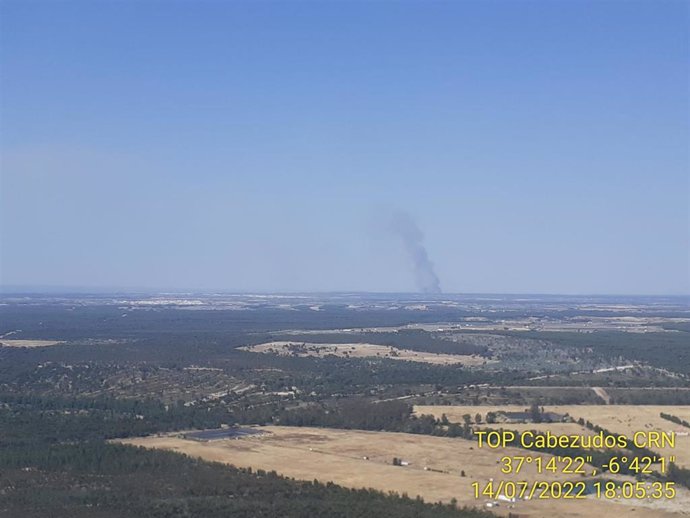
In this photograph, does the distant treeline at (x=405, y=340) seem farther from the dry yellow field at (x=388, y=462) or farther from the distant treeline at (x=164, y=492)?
the distant treeline at (x=164, y=492)

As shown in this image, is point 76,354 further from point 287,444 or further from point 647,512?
point 647,512

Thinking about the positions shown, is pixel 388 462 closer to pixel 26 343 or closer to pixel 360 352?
pixel 360 352

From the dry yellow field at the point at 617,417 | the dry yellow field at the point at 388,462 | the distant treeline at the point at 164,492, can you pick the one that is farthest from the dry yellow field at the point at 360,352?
the distant treeline at the point at 164,492

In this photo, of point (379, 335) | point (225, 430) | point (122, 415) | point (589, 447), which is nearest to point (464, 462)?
point (589, 447)

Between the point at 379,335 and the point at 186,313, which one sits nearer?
the point at 379,335

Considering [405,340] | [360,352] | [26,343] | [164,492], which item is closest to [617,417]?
[164,492]

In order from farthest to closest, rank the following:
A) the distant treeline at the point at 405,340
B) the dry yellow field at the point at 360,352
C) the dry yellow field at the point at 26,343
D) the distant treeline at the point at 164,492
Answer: the distant treeline at the point at 405,340 → the dry yellow field at the point at 26,343 → the dry yellow field at the point at 360,352 → the distant treeline at the point at 164,492

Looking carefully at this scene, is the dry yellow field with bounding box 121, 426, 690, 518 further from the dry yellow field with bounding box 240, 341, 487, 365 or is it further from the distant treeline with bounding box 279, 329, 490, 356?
the distant treeline with bounding box 279, 329, 490, 356
